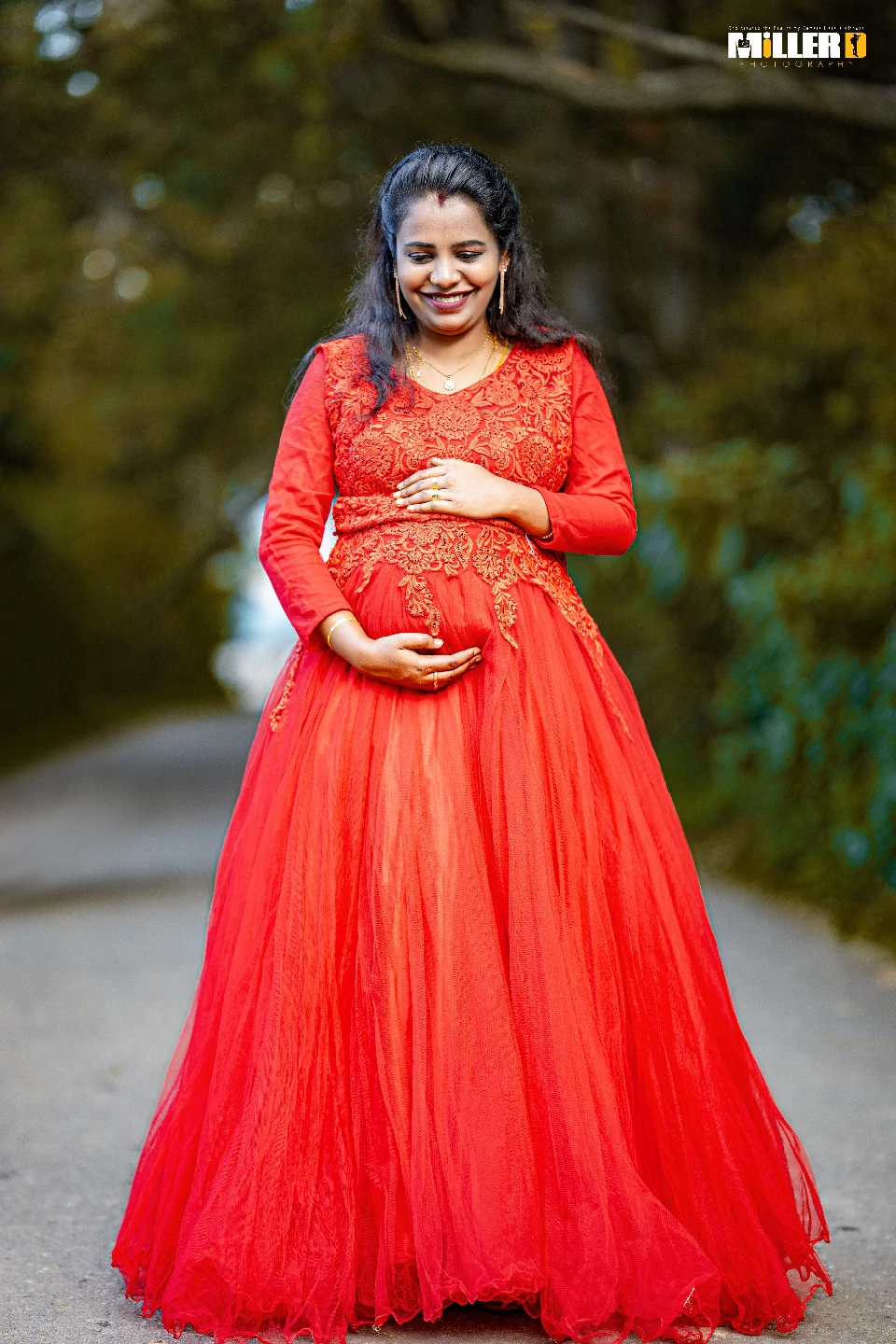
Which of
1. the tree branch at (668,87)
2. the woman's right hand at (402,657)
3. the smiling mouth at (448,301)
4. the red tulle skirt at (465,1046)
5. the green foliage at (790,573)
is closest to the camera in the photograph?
the red tulle skirt at (465,1046)

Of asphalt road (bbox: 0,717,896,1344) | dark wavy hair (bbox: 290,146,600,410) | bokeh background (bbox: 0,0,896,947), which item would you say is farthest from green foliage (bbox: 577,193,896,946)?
dark wavy hair (bbox: 290,146,600,410)

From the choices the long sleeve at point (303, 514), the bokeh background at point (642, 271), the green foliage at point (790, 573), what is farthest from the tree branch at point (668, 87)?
the long sleeve at point (303, 514)

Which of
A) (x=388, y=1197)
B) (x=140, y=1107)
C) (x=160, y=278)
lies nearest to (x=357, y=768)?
(x=388, y=1197)

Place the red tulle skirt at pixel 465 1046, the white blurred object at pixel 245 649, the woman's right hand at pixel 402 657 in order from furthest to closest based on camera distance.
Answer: the white blurred object at pixel 245 649
the woman's right hand at pixel 402 657
the red tulle skirt at pixel 465 1046

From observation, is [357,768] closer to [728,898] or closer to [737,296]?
[728,898]

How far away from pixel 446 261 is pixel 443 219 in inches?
3.1

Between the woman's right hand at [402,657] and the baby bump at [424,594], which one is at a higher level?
the baby bump at [424,594]

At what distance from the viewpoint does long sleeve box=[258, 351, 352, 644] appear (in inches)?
125

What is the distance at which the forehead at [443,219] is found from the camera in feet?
10.4

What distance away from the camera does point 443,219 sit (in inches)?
125

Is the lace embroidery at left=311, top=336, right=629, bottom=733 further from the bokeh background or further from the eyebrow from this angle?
the bokeh background

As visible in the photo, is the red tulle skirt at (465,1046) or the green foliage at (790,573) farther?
the green foliage at (790,573)

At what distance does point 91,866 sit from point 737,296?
567cm

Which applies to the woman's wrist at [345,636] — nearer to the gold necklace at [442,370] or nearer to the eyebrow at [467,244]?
the gold necklace at [442,370]
